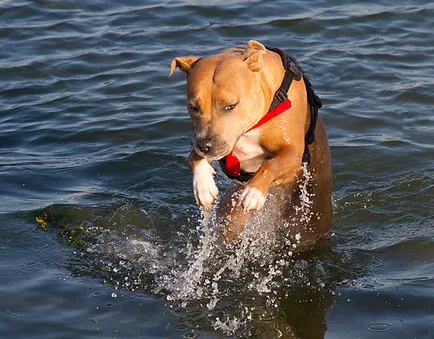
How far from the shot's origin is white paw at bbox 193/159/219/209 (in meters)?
5.50

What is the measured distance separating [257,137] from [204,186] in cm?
56

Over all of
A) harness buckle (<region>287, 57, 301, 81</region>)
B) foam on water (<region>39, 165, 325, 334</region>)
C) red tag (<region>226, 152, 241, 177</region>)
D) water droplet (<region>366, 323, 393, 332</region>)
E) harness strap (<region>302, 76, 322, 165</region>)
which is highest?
harness buckle (<region>287, 57, 301, 81</region>)

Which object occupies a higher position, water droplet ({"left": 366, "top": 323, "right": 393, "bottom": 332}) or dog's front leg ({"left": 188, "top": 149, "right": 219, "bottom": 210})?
dog's front leg ({"left": 188, "top": 149, "right": 219, "bottom": 210})

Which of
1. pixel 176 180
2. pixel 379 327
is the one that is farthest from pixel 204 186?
pixel 176 180

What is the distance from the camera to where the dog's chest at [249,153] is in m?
5.81

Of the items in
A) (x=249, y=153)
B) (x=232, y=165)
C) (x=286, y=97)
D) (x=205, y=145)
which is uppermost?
(x=286, y=97)

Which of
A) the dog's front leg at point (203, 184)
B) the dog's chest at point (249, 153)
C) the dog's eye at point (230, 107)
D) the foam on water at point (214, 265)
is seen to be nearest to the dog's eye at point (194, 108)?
the dog's eye at point (230, 107)

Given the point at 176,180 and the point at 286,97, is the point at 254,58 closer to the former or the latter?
the point at 286,97

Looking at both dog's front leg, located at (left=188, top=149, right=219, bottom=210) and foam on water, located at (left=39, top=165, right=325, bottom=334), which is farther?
foam on water, located at (left=39, top=165, right=325, bottom=334)

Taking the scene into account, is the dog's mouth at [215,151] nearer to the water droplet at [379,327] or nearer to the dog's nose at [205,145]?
the dog's nose at [205,145]

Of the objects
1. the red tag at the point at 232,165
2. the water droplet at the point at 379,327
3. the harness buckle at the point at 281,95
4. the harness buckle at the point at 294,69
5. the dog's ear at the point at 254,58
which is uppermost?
the dog's ear at the point at 254,58

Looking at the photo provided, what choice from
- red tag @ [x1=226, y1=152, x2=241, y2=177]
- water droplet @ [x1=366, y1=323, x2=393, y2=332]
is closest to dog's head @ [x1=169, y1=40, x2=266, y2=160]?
red tag @ [x1=226, y1=152, x2=241, y2=177]

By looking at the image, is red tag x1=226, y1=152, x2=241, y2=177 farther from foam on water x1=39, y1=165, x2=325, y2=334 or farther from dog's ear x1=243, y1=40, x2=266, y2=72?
dog's ear x1=243, y1=40, x2=266, y2=72

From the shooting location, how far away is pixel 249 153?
5914 millimetres
